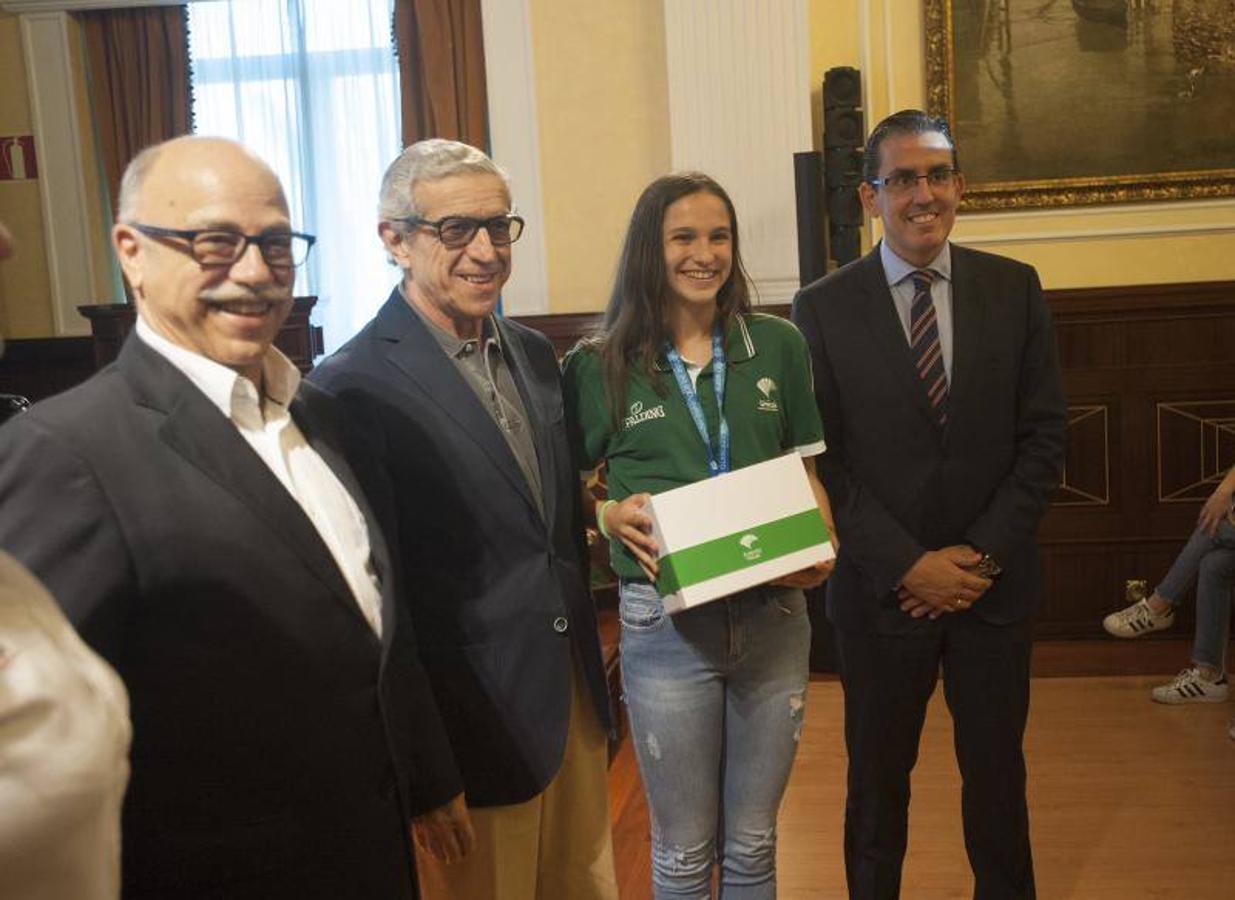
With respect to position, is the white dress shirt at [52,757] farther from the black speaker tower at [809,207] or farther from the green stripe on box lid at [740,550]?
the black speaker tower at [809,207]

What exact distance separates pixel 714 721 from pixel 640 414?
21.9 inches

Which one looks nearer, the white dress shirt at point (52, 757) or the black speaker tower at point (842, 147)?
the white dress shirt at point (52, 757)

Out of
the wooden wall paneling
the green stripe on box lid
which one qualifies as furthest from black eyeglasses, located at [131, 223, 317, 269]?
the wooden wall paneling

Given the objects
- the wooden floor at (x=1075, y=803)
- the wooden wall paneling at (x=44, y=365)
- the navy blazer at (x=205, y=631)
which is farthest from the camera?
the wooden wall paneling at (x=44, y=365)

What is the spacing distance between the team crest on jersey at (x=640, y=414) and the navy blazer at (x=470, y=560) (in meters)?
0.26

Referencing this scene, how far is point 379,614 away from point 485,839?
1.94ft

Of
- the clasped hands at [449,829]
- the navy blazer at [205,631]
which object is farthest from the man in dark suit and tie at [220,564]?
the clasped hands at [449,829]

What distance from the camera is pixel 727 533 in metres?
2.14

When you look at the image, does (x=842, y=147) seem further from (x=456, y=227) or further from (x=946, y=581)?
(x=456, y=227)

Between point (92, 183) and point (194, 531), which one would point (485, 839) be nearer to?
point (194, 531)

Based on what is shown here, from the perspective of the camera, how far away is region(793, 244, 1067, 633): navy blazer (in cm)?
253

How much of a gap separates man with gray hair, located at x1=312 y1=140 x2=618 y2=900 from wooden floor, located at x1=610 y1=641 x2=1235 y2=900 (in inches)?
55.4

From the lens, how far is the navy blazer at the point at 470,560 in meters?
1.95

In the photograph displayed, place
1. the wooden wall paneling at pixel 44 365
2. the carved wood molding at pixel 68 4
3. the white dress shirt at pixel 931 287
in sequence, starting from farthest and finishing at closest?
1. the wooden wall paneling at pixel 44 365
2. the carved wood molding at pixel 68 4
3. the white dress shirt at pixel 931 287
